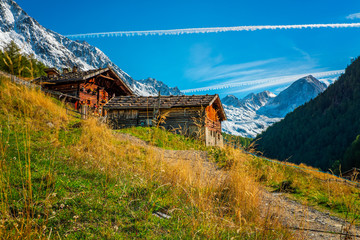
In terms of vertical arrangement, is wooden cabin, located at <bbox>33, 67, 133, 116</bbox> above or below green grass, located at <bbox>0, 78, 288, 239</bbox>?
above

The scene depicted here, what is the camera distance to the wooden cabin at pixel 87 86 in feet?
79.6

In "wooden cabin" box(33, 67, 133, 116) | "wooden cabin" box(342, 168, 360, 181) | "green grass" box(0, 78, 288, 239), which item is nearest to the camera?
"green grass" box(0, 78, 288, 239)

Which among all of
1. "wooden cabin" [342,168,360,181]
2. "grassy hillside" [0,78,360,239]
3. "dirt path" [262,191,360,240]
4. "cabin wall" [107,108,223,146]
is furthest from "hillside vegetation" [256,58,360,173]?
"grassy hillside" [0,78,360,239]

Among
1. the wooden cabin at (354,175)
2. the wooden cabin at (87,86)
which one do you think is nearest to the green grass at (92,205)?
the wooden cabin at (354,175)

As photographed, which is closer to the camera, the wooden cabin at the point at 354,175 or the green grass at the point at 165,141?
the wooden cabin at the point at 354,175

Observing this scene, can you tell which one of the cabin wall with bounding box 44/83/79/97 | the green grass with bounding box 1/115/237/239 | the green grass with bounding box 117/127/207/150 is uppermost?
the cabin wall with bounding box 44/83/79/97

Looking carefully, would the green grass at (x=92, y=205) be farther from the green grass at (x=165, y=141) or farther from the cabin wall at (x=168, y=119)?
the cabin wall at (x=168, y=119)

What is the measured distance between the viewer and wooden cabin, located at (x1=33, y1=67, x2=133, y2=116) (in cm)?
2427

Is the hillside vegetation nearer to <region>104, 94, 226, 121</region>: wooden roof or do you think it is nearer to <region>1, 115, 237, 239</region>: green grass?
<region>104, 94, 226, 121</region>: wooden roof

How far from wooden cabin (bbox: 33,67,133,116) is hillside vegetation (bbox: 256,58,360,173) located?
7632cm

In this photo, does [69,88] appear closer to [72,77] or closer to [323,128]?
[72,77]

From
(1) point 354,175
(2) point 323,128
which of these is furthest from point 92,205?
(2) point 323,128

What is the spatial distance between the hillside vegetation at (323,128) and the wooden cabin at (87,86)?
76.3m

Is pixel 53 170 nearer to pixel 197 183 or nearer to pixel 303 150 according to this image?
pixel 197 183
